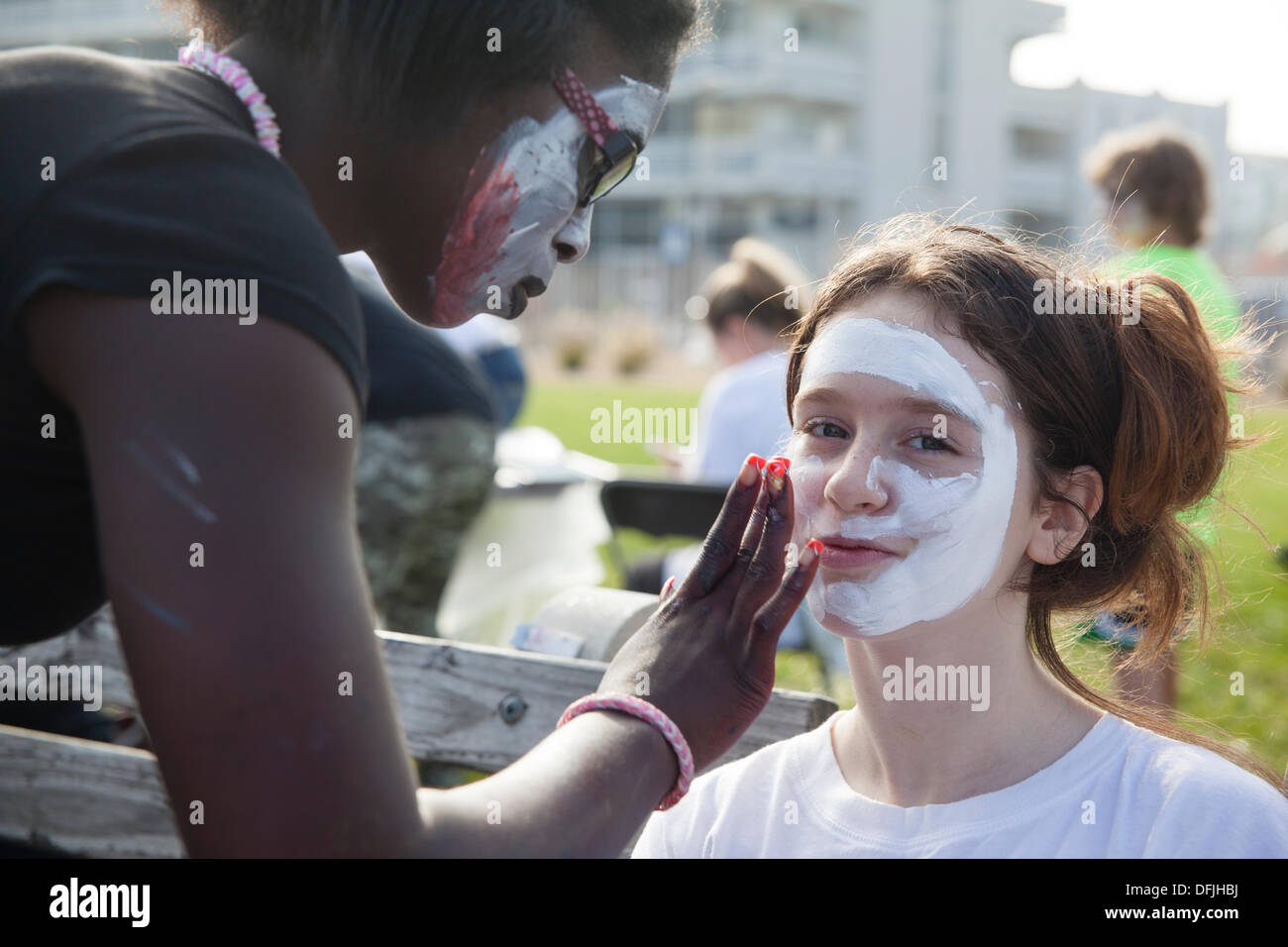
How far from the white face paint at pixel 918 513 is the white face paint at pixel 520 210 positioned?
20.3 inches

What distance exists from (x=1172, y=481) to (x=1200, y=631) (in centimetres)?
38

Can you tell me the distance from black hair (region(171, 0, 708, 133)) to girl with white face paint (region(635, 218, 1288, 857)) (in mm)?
724

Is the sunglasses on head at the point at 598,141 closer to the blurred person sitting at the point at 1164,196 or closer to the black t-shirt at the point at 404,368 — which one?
the black t-shirt at the point at 404,368

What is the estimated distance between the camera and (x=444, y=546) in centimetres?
379

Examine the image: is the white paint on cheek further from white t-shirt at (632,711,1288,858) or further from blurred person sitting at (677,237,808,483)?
blurred person sitting at (677,237,808,483)

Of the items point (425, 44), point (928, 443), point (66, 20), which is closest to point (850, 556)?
point (928, 443)

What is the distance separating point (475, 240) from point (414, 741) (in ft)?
3.86

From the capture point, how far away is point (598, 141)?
150 centimetres

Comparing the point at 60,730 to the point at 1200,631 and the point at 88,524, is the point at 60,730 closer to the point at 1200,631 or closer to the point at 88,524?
the point at 88,524

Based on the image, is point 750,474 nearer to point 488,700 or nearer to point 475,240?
point 475,240

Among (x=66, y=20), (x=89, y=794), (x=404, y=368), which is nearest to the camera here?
(x=89, y=794)

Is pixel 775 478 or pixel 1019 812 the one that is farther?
pixel 1019 812
